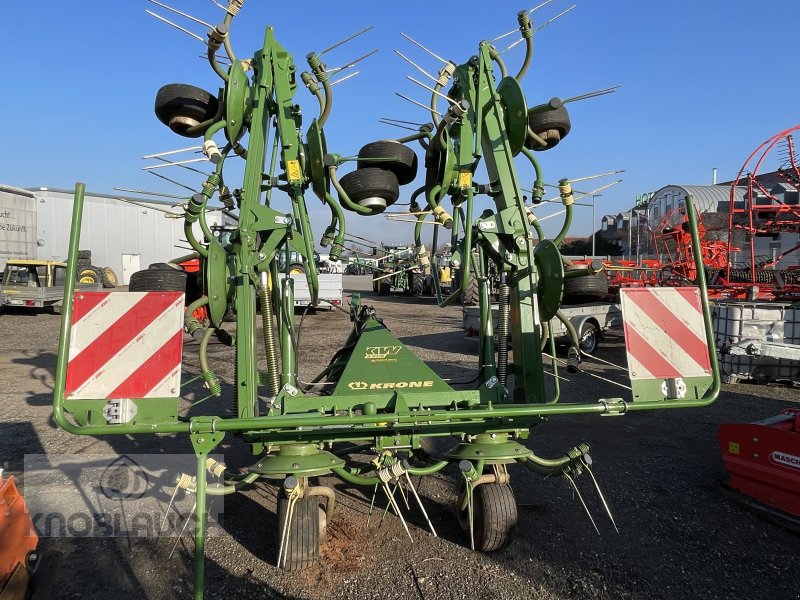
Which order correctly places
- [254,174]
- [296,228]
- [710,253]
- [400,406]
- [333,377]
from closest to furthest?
[400,406] < [254,174] < [296,228] < [333,377] < [710,253]

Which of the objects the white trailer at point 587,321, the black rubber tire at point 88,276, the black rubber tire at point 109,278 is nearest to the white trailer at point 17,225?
the black rubber tire at point 88,276

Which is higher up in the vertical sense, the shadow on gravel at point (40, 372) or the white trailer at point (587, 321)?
the white trailer at point (587, 321)

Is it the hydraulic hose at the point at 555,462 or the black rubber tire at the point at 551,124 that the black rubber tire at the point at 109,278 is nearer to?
the black rubber tire at the point at 551,124

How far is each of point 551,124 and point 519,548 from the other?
3.00 m

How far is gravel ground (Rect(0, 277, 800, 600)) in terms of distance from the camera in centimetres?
304

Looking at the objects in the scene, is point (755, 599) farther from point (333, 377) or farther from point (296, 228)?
point (296, 228)

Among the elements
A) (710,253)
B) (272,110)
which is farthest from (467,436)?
(710,253)

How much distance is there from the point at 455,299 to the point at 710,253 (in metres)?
13.2

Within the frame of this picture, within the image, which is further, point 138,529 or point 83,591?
point 138,529

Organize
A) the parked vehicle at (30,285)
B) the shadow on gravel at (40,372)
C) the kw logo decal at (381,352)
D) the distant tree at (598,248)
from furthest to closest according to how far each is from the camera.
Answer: the distant tree at (598,248), the parked vehicle at (30,285), the shadow on gravel at (40,372), the kw logo decal at (381,352)

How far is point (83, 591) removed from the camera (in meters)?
3.03

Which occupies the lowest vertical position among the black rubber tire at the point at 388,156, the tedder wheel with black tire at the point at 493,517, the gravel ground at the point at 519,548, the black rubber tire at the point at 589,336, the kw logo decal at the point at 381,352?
the gravel ground at the point at 519,548

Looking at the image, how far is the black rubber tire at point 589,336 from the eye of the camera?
10.1 meters

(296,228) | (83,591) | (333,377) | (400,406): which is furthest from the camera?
(333,377)
